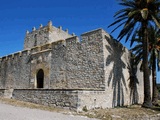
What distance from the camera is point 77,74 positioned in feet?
48.3

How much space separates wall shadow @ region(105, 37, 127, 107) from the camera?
567 inches

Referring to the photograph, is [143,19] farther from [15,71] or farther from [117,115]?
[15,71]

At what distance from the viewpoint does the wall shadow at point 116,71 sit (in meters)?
14.4

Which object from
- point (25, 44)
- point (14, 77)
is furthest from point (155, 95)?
point (25, 44)

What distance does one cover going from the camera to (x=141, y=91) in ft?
75.4

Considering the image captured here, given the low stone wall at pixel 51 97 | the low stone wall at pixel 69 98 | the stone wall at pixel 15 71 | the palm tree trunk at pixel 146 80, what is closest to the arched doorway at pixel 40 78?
the stone wall at pixel 15 71

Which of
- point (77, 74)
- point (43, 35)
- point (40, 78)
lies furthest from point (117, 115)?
point (43, 35)

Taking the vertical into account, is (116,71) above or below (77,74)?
above

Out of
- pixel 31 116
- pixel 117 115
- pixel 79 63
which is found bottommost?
pixel 117 115

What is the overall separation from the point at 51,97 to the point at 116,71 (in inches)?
242

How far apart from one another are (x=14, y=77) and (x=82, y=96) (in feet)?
40.6

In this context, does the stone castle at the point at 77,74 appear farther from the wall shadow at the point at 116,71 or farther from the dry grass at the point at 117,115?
the dry grass at the point at 117,115

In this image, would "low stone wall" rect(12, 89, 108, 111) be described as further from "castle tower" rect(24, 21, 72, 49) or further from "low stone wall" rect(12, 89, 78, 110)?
"castle tower" rect(24, 21, 72, 49)

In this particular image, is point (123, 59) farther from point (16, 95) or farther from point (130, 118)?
point (16, 95)
